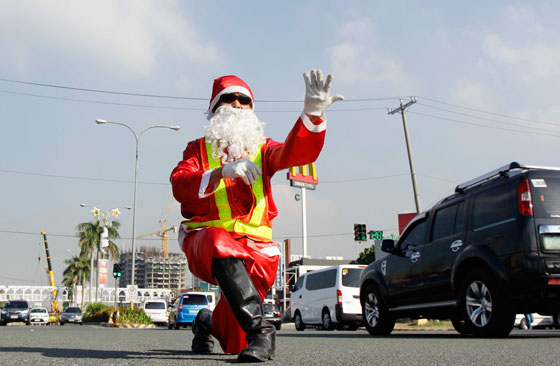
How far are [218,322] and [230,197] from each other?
0.92m

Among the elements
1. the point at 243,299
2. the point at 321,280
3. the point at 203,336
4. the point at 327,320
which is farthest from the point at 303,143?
the point at 321,280

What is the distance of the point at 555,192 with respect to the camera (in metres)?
6.82

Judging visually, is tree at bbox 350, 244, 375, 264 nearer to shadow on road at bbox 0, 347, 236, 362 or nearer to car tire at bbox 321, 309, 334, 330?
car tire at bbox 321, 309, 334, 330

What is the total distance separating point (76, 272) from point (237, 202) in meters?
72.1

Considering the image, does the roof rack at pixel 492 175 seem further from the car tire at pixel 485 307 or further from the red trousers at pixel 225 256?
the red trousers at pixel 225 256

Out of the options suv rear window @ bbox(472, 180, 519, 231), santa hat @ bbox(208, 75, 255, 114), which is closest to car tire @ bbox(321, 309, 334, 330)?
suv rear window @ bbox(472, 180, 519, 231)

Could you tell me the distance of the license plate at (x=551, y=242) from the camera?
21.4 feet

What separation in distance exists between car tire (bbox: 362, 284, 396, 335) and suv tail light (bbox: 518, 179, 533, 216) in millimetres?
3248

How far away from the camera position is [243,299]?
3518mm

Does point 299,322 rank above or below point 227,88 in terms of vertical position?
below

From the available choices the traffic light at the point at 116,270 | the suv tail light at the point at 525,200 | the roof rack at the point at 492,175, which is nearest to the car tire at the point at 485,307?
the suv tail light at the point at 525,200

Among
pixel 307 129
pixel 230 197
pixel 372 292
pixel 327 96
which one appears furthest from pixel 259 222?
pixel 372 292

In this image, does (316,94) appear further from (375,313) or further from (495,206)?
(375,313)

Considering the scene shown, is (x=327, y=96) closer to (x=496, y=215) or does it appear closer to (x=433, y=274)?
(x=496, y=215)
